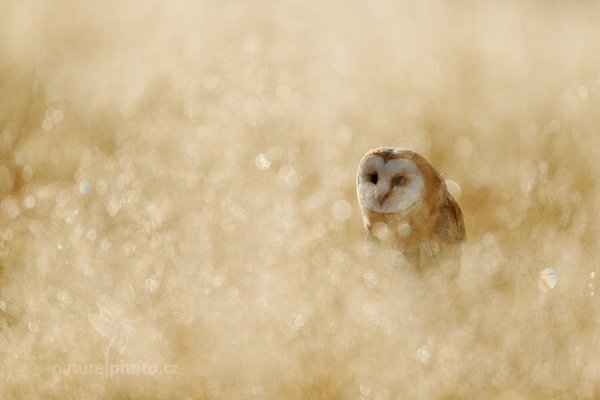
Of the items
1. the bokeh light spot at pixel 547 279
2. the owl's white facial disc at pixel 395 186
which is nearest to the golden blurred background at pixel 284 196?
the bokeh light spot at pixel 547 279

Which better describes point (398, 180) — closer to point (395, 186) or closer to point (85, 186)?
point (395, 186)

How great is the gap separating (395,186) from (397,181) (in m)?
0.02

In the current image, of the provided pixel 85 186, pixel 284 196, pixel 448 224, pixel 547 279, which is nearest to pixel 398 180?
pixel 448 224

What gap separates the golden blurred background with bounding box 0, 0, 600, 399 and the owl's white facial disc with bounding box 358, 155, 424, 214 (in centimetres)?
23

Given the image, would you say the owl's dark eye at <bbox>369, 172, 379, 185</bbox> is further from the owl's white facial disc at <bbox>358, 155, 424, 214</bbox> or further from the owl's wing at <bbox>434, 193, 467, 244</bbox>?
the owl's wing at <bbox>434, 193, 467, 244</bbox>

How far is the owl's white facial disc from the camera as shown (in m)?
2.63

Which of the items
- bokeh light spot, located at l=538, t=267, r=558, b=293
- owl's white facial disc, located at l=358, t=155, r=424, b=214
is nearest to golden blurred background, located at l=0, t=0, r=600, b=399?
bokeh light spot, located at l=538, t=267, r=558, b=293

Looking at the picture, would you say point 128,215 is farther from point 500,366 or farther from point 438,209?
point 500,366

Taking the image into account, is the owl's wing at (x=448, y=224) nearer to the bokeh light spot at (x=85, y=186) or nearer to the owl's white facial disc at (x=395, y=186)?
the owl's white facial disc at (x=395, y=186)

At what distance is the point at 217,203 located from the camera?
3.27m

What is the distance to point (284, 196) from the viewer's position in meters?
3.34

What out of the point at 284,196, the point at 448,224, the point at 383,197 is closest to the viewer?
the point at 383,197

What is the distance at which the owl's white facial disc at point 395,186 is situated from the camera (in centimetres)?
263

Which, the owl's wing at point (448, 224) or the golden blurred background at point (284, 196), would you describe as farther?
the owl's wing at point (448, 224)
